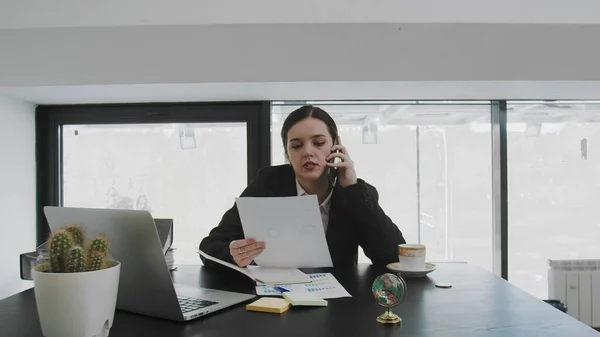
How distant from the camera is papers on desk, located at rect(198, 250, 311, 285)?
1.28 meters

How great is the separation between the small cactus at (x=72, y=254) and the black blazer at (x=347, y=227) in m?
0.67

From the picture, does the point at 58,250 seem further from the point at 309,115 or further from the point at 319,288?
the point at 309,115

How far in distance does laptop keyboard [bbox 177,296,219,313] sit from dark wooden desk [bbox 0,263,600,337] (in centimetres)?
5

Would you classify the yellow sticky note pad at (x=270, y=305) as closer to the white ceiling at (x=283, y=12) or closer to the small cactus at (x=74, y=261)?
the small cactus at (x=74, y=261)

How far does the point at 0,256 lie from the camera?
8.39ft

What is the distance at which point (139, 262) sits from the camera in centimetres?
98

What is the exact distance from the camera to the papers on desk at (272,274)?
128 centimetres

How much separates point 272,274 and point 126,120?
6.78 feet

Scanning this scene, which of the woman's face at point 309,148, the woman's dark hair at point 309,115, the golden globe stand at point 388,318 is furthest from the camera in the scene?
the woman's dark hair at point 309,115

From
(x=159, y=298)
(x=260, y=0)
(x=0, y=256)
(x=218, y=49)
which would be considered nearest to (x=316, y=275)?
(x=159, y=298)

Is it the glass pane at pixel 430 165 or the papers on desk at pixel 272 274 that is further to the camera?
the glass pane at pixel 430 165

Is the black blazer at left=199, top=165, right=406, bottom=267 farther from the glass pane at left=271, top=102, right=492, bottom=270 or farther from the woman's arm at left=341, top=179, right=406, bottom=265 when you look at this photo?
the glass pane at left=271, top=102, right=492, bottom=270

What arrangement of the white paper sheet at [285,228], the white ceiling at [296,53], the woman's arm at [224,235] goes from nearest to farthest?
the white paper sheet at [285,228] < the woman's arm at [224,235] < the white ceiling at [296,53]

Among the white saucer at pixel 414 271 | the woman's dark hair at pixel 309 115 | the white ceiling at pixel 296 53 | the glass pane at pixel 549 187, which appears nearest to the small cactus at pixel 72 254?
the white saucer at pixel 414 271
